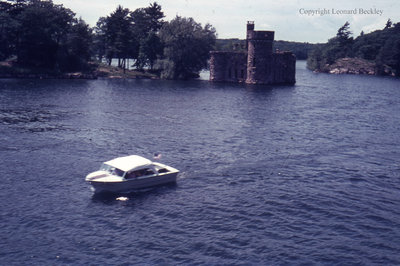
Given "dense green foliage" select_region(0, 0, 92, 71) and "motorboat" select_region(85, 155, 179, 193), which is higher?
"dense green foliage" select_region(0, 0, 92, 71)

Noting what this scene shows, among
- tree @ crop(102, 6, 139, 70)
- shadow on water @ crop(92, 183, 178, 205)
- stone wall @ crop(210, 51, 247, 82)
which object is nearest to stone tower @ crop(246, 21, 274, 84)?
stone wall @ crop(210, 51, 247, 82)

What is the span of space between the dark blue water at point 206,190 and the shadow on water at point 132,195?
0.95 ft

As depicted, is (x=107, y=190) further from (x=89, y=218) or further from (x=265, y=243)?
(x=265, y=243)

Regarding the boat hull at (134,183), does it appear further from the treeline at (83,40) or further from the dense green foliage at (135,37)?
the dense green foliage at (135,37)

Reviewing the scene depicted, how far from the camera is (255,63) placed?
145500 mm

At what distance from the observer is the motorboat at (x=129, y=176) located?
42.3m

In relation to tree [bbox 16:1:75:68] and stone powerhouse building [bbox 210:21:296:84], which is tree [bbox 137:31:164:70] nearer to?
stone powerhouse building [bbox 210:21:296:84]

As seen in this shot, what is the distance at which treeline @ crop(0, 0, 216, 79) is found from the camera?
14300 centimetres

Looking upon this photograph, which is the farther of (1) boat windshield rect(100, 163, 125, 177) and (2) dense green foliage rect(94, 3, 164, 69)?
(2) dense green foliage rect(94, 3, 164, 69)

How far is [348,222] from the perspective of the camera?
119ft

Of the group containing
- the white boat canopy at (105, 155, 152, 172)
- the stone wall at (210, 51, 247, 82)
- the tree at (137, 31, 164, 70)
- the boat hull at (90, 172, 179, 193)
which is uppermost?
the tree at (137, 31, 164, 70)

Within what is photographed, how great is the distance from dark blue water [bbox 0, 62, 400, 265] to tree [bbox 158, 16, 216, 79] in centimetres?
7215

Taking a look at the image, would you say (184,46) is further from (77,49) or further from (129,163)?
(129,163)

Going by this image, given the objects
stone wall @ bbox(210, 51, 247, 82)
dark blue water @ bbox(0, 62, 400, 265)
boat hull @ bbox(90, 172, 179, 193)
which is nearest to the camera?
dark blue water @ bbox(0, 62, 400, 265)
